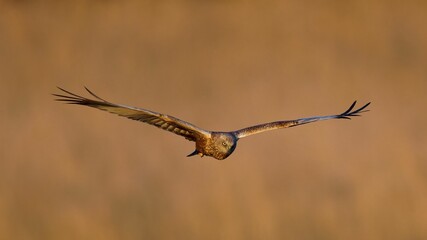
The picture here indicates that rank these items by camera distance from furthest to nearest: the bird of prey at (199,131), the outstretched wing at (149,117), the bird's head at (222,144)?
the bird's head at (222,144), the bird of prey at (199,131), the outstretched wing at (149,117)

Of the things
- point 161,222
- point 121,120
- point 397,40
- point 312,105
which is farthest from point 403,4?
point 161,222

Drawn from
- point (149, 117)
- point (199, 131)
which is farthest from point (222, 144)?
point (149, 117)

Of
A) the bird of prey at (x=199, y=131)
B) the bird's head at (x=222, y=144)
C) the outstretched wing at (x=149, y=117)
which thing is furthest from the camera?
the bird's head at (x=222, y=144)

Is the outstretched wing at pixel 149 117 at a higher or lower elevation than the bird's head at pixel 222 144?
higher

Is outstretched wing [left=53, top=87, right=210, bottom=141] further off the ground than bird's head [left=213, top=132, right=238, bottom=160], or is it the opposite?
outstretched wing [left=53, top=87, right=210, bottom=141]

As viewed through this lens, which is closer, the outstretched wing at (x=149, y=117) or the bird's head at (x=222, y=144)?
the outstretched wing at (x=149, y=117)

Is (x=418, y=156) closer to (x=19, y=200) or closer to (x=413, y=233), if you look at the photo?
(x=413, y=233)

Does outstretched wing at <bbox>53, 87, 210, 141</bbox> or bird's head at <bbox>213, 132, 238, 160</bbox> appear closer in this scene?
outstretched wing at <bbox>53, 87, 210, 141</bbox>

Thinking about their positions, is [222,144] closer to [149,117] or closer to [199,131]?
[199,131]

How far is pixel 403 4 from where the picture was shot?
16766 millimetres

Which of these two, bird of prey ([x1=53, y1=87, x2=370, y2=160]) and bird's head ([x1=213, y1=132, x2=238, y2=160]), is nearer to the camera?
bird of prey ([x1=53, y1=87, x2=370, y2=160])

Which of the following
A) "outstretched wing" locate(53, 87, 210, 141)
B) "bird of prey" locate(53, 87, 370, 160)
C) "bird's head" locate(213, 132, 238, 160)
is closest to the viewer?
"outstretched wing" locate(53, 87, 210, 141)

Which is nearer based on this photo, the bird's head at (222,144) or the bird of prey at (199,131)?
the bird of prey at (199,131)

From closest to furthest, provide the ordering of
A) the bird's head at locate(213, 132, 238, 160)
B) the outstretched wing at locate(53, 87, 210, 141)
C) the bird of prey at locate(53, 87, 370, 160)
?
the outstretched wing at locate(53, 87, 210, 141) < the bird of prey at locate(53, 87, 370, 160) < the bird's head at locate(213, 132, 238, 160)
